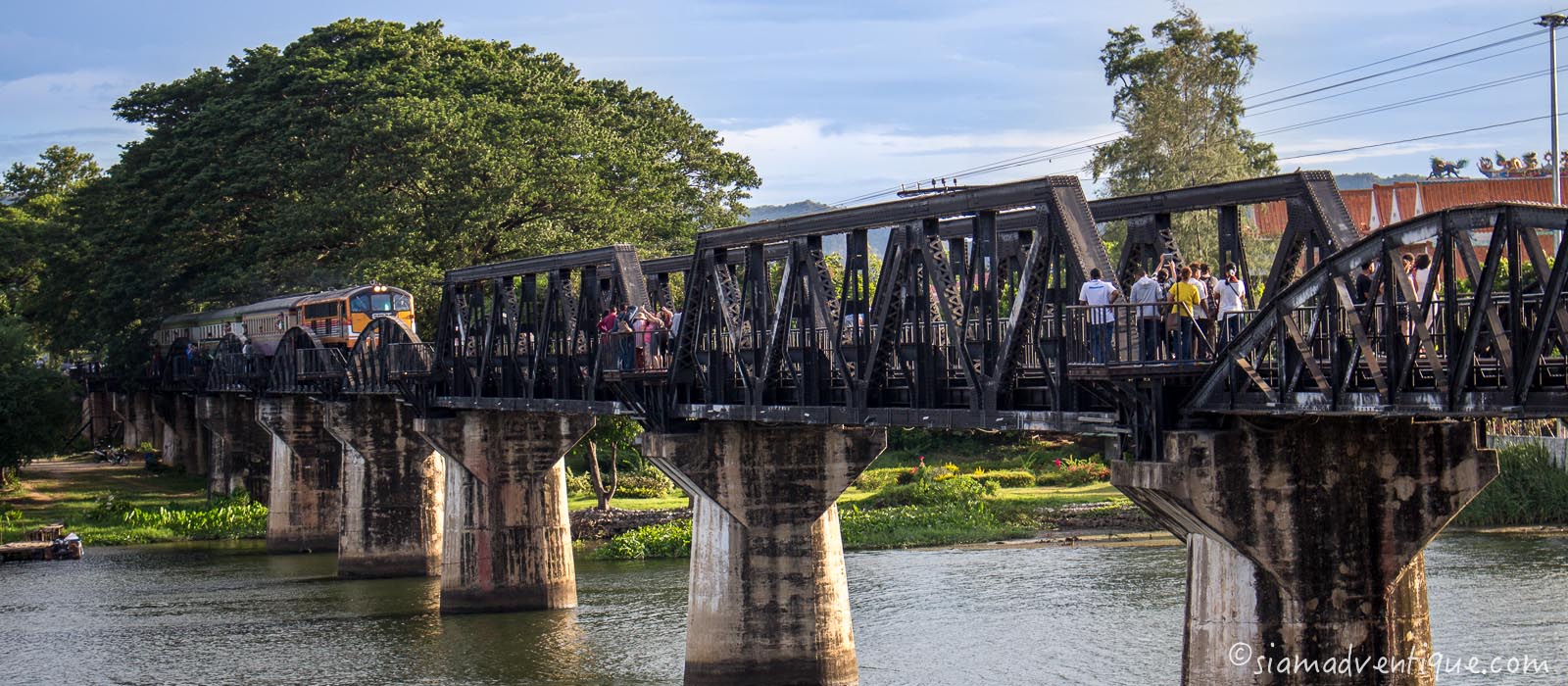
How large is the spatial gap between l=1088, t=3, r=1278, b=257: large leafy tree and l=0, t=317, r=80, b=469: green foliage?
48.8 metres

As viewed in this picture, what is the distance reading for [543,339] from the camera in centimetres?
4216

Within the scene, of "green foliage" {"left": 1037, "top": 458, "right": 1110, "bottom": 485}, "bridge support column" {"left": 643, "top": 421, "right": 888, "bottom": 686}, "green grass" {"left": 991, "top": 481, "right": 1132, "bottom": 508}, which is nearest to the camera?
"bridge support column" {"left": 643, "top": 421, "right": 888, "bottom": 686}

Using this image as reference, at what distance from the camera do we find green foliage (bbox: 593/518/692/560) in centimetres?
6291

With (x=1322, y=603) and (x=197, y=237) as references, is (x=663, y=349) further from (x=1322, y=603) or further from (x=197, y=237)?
(x=197, y=237)

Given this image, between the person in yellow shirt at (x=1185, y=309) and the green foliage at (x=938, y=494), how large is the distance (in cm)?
4719

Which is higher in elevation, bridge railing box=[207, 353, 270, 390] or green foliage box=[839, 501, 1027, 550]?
bridge railing box=[207, 353, 270, 390]

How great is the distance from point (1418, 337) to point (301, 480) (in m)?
59.1

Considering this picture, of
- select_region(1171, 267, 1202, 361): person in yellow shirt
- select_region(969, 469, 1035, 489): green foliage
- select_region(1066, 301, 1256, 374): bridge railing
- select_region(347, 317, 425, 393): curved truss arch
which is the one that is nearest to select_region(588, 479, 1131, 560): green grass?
select_region(969, 469, 1035, 489): green foliage

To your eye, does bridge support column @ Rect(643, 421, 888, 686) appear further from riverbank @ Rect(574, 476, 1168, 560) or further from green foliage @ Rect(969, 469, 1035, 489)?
green foliage @ Rect(969, 469, 1035, 489)

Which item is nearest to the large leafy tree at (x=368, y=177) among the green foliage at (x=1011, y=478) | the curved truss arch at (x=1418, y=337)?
the green foliage at (x=1011, y=478)

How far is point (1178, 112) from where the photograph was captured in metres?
78.9

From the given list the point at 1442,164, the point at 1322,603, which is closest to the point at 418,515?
the point at 1322,603

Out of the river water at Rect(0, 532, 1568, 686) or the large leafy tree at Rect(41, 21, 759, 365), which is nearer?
the river water at Rect(0, 532, 1568, 686)

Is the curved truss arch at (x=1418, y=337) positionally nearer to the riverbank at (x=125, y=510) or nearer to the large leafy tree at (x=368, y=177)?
the large leafy tree at (x=368, y=177)
